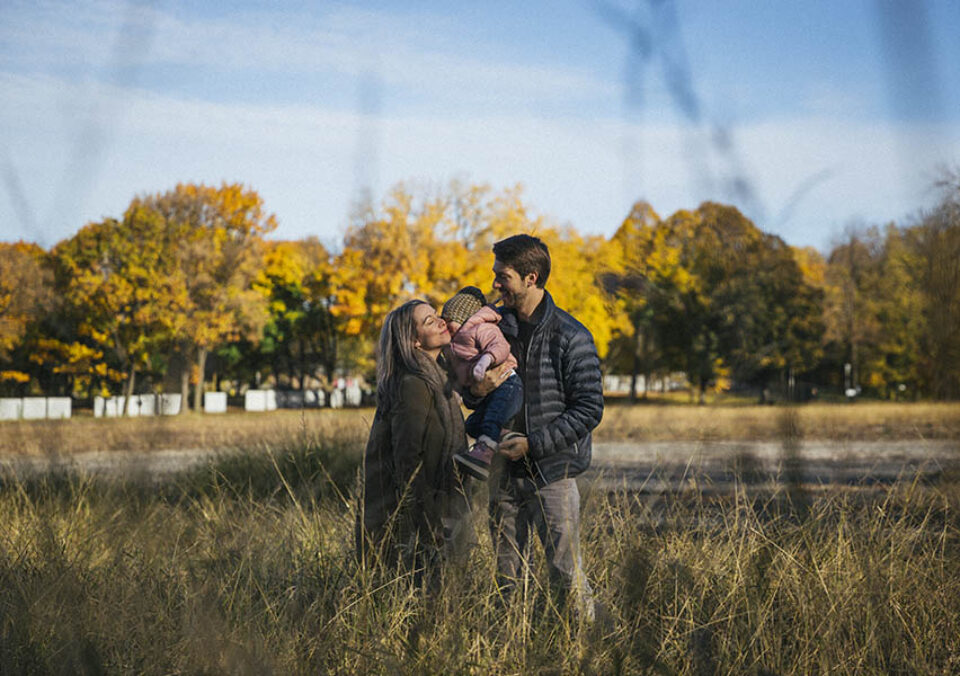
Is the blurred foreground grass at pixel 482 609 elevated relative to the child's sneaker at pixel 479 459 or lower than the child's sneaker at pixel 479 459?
lower

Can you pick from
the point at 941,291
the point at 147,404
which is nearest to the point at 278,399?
the point at 147,404

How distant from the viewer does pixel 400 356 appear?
3678mm

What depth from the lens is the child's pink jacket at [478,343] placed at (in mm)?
3439

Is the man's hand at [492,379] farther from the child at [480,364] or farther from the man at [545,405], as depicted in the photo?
the man at [545,405]

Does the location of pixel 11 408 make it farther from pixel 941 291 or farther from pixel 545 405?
pixel 941 291

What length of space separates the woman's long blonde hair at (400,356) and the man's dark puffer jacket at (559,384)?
36 cm

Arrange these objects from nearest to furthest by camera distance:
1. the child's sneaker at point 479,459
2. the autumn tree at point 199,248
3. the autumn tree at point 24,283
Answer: the autumn tree at point 24,283 < the autumn tree at point 199,248 < the child's sneaker at point 479,459

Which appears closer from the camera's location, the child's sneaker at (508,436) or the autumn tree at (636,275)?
the autumn tree at (636,275)

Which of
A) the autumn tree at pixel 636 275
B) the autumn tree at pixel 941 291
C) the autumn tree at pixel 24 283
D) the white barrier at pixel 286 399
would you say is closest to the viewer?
the autumn tree at pixel 941 291

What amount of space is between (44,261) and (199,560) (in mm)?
2761

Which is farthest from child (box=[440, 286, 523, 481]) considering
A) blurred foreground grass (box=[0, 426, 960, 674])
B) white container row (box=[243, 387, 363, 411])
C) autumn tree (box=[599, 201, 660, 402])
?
white container row (box=[243, 387, 363, 411])

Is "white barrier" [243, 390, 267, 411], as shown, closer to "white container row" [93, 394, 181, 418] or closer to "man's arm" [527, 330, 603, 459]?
"man's arm" [527, 330, 603, 459]

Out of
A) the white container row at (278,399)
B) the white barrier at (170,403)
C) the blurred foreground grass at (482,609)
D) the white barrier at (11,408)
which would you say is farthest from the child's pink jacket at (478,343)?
the white container row at (278,399)

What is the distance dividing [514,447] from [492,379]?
30 cm
